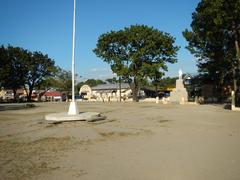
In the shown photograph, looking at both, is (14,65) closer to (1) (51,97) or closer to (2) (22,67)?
(2) (22,67)

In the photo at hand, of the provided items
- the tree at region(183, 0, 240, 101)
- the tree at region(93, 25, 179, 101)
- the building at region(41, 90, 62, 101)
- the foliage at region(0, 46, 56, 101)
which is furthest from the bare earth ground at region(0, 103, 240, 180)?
the building at region(41, 90, 62, 101)

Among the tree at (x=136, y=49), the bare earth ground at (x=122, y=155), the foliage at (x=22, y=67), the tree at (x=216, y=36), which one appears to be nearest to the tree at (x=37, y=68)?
the foliage at (x=22, y=67)

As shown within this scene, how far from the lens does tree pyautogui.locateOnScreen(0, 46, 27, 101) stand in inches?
2687

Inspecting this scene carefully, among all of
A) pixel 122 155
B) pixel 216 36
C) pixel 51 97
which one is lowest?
pixel 122 155

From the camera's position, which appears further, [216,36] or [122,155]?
[216,36]

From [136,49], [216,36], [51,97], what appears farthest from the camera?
[51,97]

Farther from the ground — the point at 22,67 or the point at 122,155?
the point at 22,67

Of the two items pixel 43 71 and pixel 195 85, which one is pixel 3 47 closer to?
pixel 43 71

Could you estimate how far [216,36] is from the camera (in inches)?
1537

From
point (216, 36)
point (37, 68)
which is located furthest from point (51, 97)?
point (216, 36)

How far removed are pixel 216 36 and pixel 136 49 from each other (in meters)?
18.3

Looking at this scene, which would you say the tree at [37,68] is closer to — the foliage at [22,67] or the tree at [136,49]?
the foliage at [22,67]

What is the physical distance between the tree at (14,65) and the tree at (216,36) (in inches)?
1526

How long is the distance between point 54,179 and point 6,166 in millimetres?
1759
